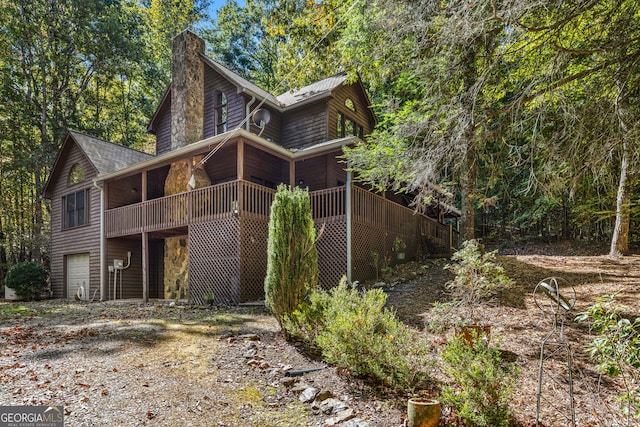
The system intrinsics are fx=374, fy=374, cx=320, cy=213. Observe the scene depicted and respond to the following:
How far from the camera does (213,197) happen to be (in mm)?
10695

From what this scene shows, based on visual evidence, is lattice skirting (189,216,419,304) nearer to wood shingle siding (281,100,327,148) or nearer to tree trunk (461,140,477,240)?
tree trunk (461,140,477,240)

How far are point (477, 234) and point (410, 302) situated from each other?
55.4 ft

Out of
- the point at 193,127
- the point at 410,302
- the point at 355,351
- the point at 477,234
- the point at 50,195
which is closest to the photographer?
the point at 355,351

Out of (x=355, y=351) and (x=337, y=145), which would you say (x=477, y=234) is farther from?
Result: (x=355, y=351)

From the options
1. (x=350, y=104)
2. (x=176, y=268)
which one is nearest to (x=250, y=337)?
(x=176, y=268)

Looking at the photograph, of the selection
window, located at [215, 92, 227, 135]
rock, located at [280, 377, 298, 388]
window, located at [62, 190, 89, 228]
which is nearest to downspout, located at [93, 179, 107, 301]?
window, located at [62, 190, 89, 228]

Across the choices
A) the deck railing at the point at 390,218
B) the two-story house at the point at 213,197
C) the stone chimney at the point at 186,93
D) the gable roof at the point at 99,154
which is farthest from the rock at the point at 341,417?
the gable roof at the point at 99,154

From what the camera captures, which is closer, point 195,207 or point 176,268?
point 195,207

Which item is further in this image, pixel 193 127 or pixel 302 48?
pixel 193 127

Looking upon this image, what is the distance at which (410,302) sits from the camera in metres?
7.80

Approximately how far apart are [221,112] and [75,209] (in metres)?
7.57

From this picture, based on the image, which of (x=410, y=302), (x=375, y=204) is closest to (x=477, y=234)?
(x=375, y=204)

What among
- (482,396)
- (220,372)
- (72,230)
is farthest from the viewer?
(72,230)

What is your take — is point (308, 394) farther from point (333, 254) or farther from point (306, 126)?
point (306, 126)
